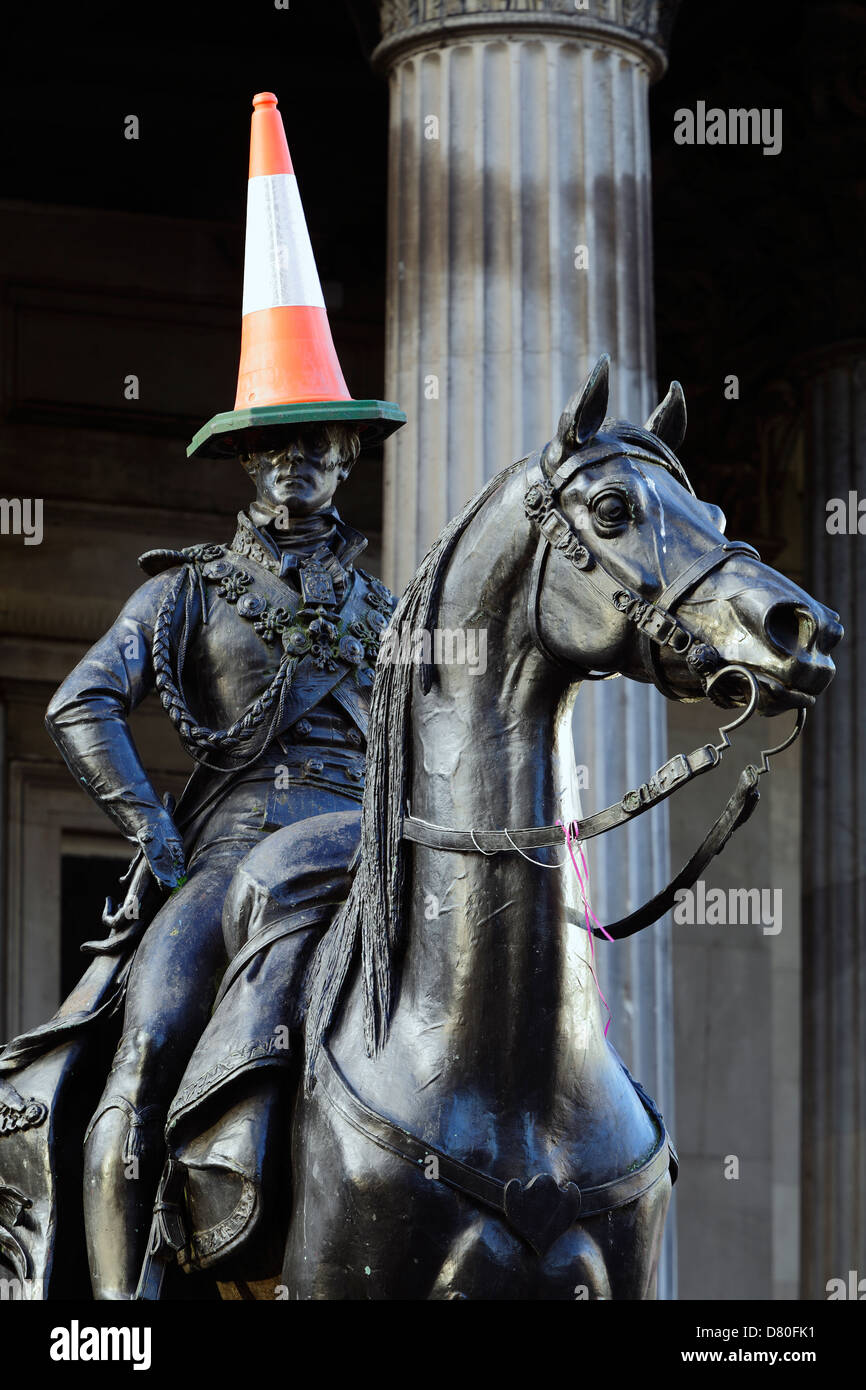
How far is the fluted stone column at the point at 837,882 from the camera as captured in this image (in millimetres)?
16016

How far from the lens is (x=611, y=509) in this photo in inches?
Result: 217

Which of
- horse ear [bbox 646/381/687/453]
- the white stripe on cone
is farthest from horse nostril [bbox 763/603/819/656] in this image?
the white stripe on cone

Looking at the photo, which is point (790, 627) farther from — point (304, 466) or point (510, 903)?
point (304, 466)

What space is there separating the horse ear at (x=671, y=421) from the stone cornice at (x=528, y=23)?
278 inches

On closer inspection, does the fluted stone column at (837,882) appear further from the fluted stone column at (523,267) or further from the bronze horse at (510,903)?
the bronze horse at (510,903)

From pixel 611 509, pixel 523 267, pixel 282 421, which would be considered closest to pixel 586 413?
pixel 611 509

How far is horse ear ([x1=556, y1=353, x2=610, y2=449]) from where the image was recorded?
552 cm

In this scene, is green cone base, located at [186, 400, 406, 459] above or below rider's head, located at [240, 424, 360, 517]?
above

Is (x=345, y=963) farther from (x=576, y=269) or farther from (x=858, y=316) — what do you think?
(x=858, y=316)

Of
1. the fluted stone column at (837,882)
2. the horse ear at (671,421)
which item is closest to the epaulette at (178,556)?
the horse ear at (671,421)

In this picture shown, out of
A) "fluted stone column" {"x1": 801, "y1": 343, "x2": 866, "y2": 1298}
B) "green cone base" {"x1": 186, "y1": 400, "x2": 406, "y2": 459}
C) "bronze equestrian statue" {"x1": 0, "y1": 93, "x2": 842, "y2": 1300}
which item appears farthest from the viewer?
"fluted stone column" {"x1": 801, "y1": 343, "x2": 866, "y2": 1298}

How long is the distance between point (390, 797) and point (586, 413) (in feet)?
2.67

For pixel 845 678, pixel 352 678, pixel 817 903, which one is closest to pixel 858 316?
pixel 845 678

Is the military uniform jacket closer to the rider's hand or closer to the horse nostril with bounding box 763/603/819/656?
the rider's hand
